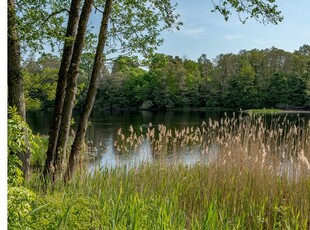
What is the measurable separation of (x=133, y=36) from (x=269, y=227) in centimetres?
378

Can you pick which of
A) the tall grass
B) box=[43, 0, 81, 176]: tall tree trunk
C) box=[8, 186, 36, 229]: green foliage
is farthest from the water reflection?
box=[8, 186, 36, 229]: green foliage

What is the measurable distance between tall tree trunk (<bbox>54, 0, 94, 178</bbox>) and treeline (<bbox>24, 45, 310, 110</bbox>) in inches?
1595

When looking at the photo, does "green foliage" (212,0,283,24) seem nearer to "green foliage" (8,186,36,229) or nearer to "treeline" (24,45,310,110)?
"green foliage" (8,186,36,229)

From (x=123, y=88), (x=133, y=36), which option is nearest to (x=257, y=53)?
(x=123, y=88)

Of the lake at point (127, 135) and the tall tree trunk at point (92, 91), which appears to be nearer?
the tall tree trunk at point (92, 91)

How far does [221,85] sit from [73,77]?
4922cm

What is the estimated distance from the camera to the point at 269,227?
4.04m

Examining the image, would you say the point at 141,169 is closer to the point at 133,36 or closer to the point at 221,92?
the point at 133,36

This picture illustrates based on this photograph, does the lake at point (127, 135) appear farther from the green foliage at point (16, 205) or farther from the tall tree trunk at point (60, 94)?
the green foliage at point (16, 205)

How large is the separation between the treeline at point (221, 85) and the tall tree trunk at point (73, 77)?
40513 millimetres

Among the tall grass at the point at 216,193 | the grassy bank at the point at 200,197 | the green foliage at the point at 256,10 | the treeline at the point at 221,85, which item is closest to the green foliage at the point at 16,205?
the grassy bank at the point at 200,197

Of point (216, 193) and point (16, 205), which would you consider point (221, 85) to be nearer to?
point (216, 193)

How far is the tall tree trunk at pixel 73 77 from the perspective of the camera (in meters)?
4.91

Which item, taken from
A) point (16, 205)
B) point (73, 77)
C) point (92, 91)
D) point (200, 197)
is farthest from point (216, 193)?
point (16, 205)
